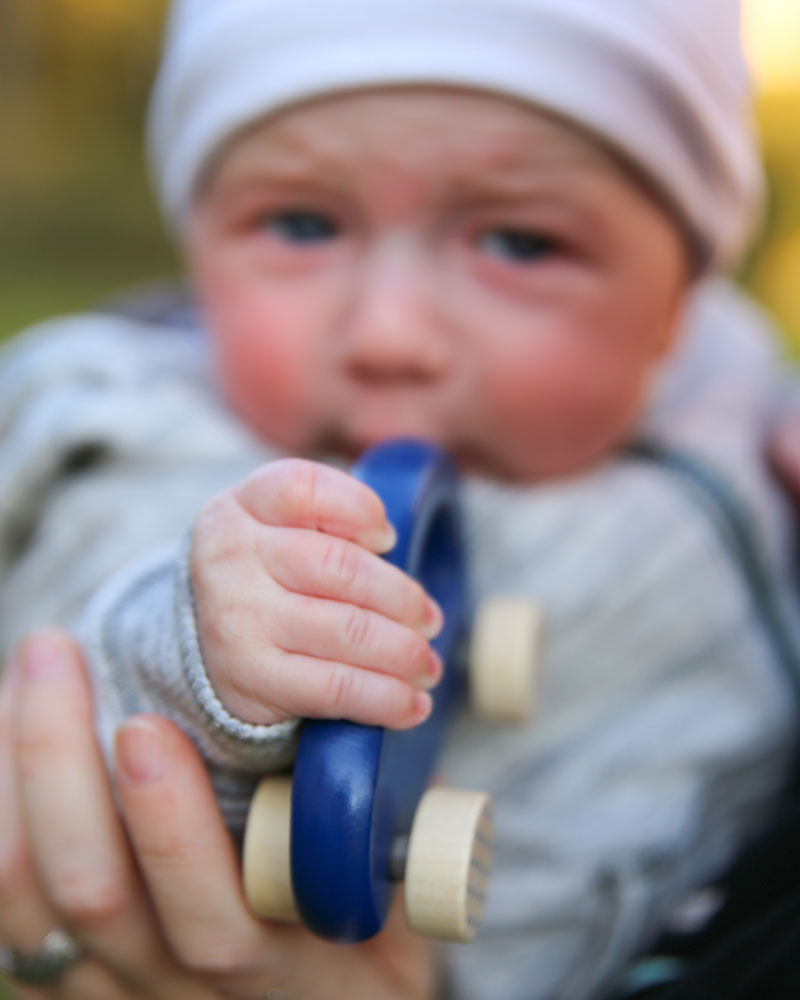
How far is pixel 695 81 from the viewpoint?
2.53 feet

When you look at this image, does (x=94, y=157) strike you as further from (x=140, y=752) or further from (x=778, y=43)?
(x=140, y=752)

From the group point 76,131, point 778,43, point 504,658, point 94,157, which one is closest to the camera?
point 504,658

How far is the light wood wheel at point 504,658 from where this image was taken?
0.64 metres

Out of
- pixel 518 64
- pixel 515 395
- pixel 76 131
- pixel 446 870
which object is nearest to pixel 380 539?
pixel 446 870

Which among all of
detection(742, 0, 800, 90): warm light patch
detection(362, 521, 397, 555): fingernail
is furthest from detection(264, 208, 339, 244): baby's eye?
detection(742, 0, 800, 90): warm light patch

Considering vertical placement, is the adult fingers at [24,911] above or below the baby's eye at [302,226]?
below

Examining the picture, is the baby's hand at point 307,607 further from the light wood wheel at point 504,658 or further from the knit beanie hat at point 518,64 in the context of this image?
the knit beanie hat at point 518,64

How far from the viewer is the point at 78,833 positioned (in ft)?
1.76

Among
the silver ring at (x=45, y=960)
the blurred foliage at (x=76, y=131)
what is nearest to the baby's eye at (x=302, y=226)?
the silver ring at (x=45, y=960)

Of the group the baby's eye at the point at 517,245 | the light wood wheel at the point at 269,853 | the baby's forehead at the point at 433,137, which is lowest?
the light wood wheel at the point at 269,853

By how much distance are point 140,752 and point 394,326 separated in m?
0.32

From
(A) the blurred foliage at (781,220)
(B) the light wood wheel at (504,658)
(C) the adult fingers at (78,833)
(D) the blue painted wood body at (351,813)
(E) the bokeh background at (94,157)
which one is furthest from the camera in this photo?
(E) the bokeh background at (94,157)

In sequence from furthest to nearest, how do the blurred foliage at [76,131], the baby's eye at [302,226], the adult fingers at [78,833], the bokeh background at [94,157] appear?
the blurred foliage at [76,131]
the bokeh background at [94,157]
the baby's eye at [302,226]
the adult fingers at [78,833]

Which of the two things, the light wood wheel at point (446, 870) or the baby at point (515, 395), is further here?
the baby at point (515, 395)
